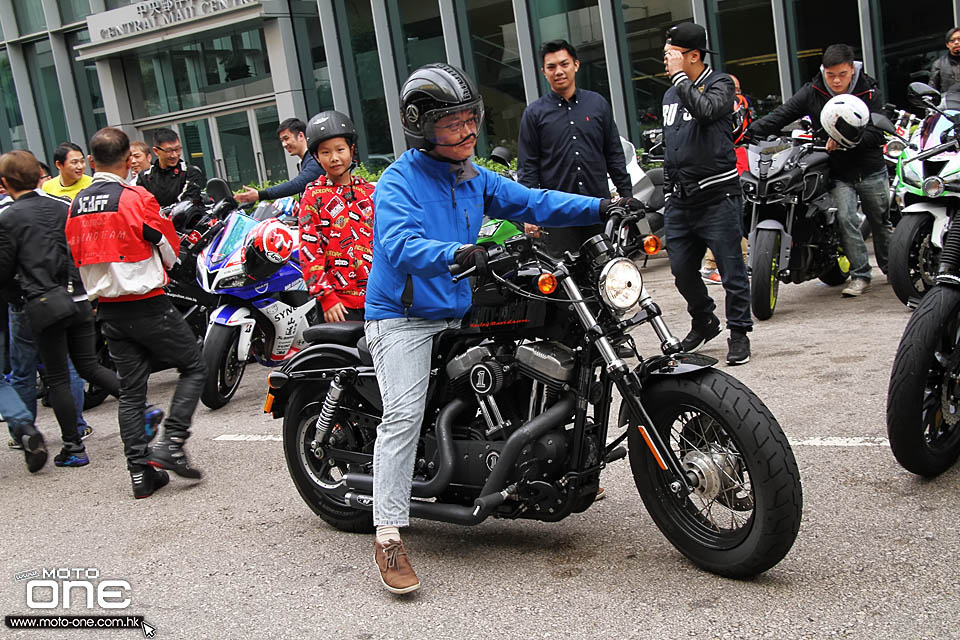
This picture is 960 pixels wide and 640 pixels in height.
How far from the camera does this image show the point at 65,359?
641 centimetres

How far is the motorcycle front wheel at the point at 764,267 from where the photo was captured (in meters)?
7.58

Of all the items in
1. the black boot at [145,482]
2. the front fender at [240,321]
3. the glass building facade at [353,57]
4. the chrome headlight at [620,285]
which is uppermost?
the glass building facade at [353,57]

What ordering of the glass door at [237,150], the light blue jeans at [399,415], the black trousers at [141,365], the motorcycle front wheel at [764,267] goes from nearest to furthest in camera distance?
1. the light blue jeans at [399,415]
2. the black trousers at [141,365]
3. the motorcycle front wheel at [764,267]
4. the glass door at [237,150]

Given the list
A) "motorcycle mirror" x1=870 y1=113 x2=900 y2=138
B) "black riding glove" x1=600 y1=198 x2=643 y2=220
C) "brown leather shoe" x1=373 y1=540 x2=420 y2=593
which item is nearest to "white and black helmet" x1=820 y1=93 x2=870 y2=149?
"motorcycle mirror" x1=870 y1=113 x2=900 y2=138

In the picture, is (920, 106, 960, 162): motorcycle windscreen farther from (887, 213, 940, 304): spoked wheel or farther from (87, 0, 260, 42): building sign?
(87, 0, 260, 42): building sign

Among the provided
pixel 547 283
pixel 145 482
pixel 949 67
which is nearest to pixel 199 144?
pixel 949 67

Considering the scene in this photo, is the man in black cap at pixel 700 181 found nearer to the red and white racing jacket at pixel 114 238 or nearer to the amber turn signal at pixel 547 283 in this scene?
the amber turn signal at pixel 547 283

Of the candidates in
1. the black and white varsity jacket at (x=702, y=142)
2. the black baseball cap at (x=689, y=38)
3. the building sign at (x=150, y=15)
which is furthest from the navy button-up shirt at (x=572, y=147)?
the building sign at (x=150, y=15)

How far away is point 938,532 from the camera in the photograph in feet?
12.3

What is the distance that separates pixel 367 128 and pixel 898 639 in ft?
58.3

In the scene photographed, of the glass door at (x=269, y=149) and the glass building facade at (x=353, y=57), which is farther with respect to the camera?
the glass door at (x=269, y=149)

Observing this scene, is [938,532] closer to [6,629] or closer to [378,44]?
[6,629]

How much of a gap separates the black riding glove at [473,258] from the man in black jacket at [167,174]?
5.92 metres

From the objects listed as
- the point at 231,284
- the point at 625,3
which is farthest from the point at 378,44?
the point at 231,284
